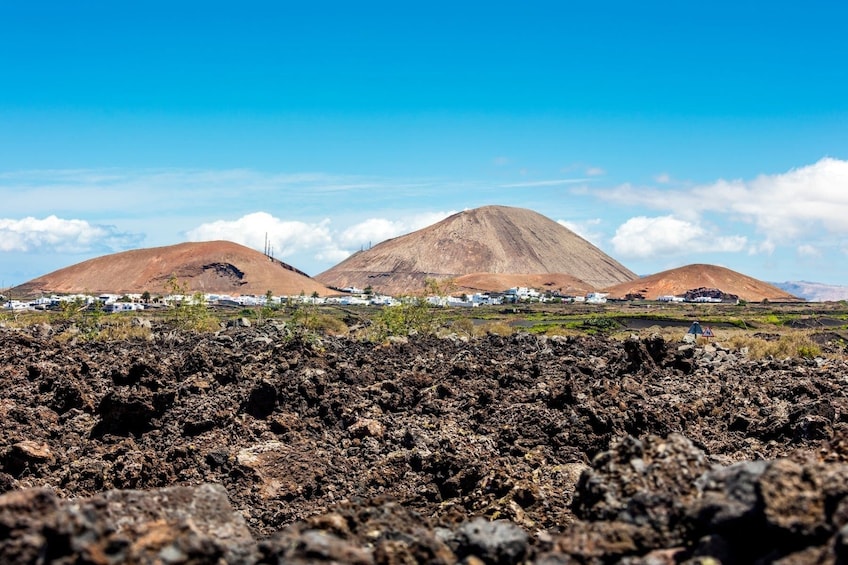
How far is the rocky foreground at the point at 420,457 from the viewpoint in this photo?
561cm

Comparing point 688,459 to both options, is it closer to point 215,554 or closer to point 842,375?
point 215,554

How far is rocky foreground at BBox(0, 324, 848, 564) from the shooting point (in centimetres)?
561

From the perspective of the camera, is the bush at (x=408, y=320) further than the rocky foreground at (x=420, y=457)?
Yes

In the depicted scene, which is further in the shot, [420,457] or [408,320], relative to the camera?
[408,320]

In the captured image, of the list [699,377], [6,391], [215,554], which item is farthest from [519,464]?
[6,391]

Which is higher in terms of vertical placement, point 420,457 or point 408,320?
point 408,320

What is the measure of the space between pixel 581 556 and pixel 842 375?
21501 mm

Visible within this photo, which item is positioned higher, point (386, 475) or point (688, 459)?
point (688, 459)

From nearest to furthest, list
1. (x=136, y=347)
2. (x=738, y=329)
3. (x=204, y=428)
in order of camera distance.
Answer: (x=204, y=428) < (x=136, y=347) < (x=738, y=329)

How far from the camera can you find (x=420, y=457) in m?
14.6

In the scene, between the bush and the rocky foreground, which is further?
the bush

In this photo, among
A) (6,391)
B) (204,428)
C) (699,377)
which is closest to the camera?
(204,428)

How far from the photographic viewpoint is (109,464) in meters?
14.0

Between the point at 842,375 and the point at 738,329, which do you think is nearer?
the point at 842,375
